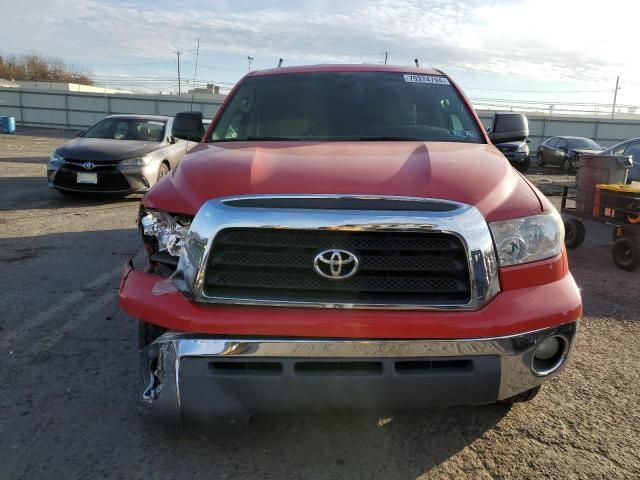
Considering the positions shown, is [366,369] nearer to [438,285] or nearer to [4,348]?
[438,285]

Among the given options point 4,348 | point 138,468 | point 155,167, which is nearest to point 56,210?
point 155,167

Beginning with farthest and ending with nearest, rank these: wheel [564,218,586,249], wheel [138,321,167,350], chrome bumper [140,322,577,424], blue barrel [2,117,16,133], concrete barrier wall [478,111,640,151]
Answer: concrete barrier wall [478,111,640,151], blue barrel [2,117,16,133], wheel [564,218,586,249], wheel [138,321,167,350], chrome bumper [140,322,577,424]

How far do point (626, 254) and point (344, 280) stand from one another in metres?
5.43

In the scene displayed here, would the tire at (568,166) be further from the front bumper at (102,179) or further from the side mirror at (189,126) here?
the side mirror at (189,126)

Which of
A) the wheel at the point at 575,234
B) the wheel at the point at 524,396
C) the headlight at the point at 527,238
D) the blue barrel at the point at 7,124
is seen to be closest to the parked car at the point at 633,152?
the wheel at the point at 575,234

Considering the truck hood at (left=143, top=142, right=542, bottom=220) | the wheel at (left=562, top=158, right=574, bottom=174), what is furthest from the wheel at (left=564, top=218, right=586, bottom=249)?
the wheel at (left=562, top=158, right=574, bottom=174)

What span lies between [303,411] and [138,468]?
84 cm

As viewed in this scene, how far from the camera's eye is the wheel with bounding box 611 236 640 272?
20.3 ft

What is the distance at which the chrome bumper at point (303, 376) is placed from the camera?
210 cm

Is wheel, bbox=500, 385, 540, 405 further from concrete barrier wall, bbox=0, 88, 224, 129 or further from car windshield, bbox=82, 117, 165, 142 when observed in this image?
concrete barrier wall, bbox=0, 88, 224, 129

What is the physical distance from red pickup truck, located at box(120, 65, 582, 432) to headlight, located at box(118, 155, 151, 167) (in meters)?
7.13

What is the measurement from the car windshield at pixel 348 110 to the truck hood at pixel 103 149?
5.67m

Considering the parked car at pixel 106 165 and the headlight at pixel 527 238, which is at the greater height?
the headlight at pixel 527 238

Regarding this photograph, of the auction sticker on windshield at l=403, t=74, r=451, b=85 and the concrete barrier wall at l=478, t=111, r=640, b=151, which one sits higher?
the auction sticker on windshield at l=403, t=74, r=451, b=85
